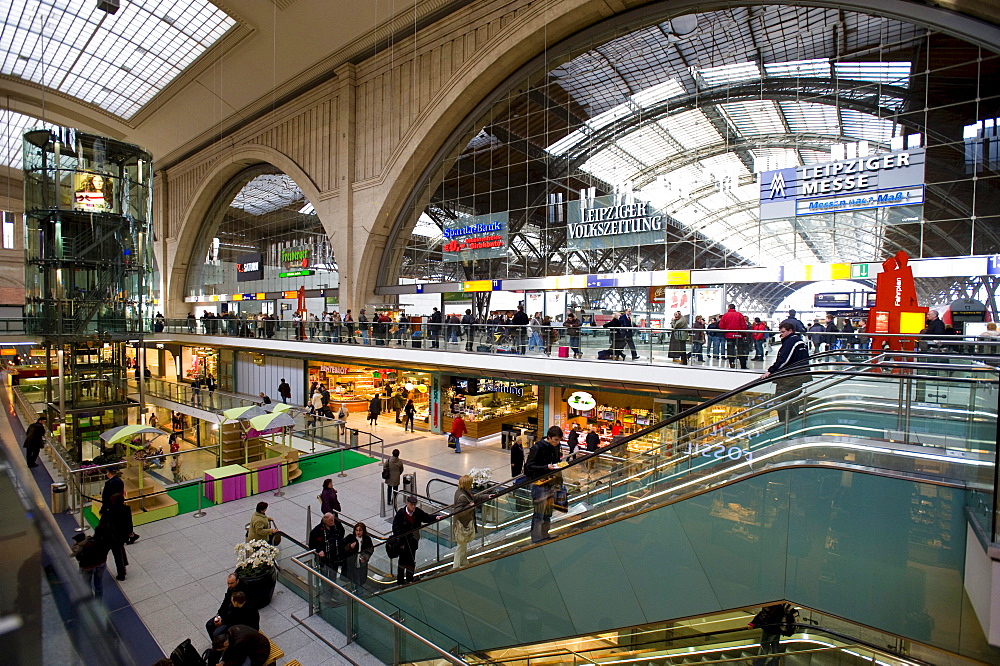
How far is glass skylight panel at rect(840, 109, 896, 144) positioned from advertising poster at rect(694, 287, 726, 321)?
17.5 ft

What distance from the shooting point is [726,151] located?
598 inches

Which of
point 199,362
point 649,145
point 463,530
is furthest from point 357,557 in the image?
point 199,362

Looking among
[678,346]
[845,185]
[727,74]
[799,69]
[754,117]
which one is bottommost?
[678,346]

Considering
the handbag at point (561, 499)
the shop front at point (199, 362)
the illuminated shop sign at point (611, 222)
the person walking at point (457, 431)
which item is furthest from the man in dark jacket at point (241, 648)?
the shop front at point (199, 362)

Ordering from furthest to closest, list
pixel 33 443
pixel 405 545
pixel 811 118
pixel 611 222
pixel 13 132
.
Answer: pixel 13 132 < pixel 611 222 < pixel 811 118 < pixel 33 443 < pixel 405 545

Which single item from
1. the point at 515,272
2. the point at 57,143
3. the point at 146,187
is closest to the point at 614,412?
the point at 515,272

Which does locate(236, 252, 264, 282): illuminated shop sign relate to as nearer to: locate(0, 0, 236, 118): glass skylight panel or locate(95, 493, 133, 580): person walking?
locate(0, 0, 236, 118): glass skylight panel

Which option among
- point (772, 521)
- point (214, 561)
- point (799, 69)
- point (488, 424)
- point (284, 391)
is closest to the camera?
point (772, 521)

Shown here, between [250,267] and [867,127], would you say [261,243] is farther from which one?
[867,127]

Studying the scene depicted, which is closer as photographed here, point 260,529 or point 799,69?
point 260,529

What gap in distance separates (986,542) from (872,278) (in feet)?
38.2

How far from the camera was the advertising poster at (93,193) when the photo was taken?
1595 centimetres

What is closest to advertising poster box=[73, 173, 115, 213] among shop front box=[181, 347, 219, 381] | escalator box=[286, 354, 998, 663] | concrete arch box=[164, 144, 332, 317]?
concrete arch box=[164, 144, 332, 317]

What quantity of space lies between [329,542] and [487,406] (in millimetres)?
11303
